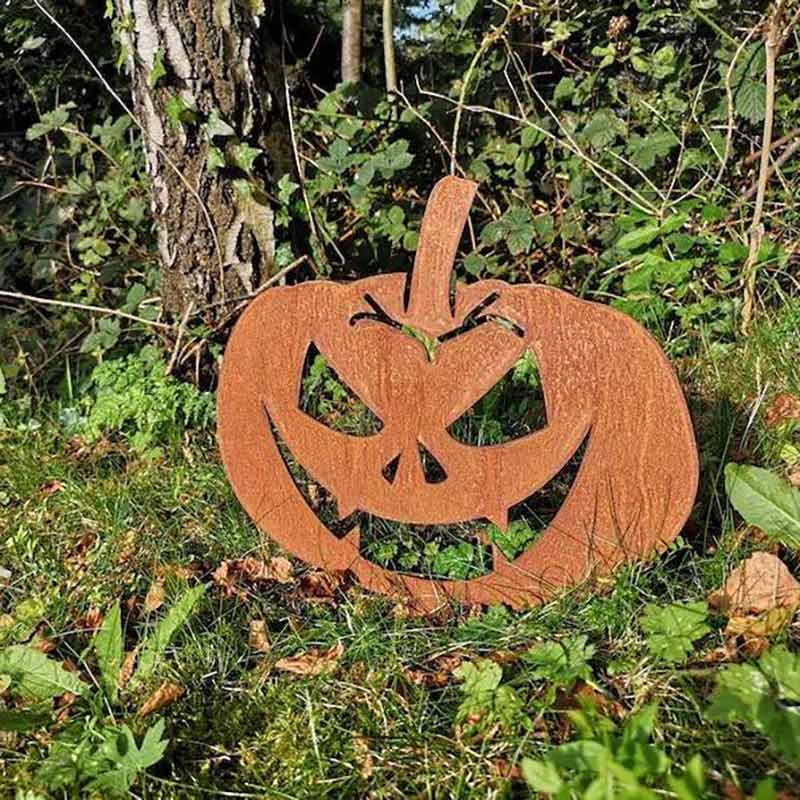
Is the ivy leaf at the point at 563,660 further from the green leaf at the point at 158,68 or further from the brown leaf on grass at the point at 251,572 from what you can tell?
the green leaf at the point at 158,68

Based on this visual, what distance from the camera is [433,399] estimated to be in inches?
67.2

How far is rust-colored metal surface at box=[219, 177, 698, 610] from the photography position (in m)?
1.60

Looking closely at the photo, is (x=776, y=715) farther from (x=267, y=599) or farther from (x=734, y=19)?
(x=734, y=19)

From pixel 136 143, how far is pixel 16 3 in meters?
0.70

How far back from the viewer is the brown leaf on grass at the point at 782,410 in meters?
2.15

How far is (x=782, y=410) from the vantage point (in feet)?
7.18

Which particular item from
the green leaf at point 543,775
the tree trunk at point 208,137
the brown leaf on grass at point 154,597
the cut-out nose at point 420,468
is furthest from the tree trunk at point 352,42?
the green leaf at point 543,775

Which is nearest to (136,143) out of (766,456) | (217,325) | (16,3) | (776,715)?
(16,3)

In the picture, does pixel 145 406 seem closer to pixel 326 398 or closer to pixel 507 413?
pixel 326 398

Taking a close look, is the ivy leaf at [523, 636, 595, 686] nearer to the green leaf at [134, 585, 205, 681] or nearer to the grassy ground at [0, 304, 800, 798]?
the grassy ground at [0, 304, 800, 798]

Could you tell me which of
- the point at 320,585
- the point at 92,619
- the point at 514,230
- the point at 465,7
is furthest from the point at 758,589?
the point at 465,7

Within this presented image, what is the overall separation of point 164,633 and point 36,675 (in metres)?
0.21

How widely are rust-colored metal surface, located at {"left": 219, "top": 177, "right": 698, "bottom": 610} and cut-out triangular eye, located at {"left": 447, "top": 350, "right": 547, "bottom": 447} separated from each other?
1.22ft

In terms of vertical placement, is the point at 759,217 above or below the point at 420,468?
above
